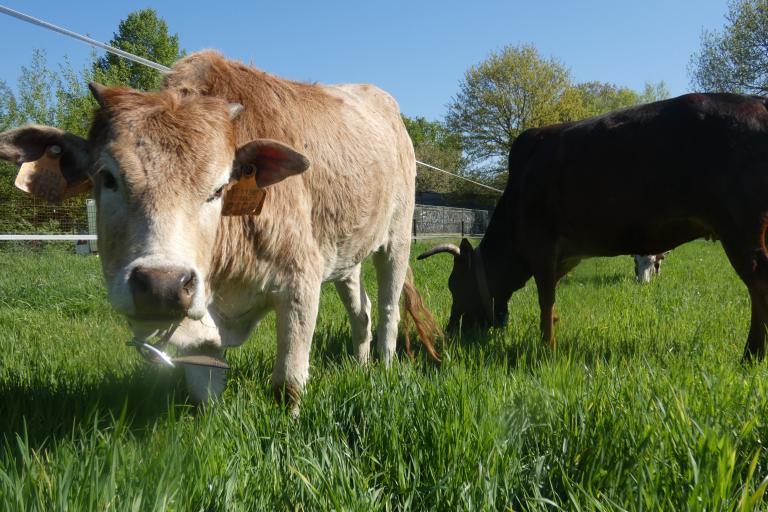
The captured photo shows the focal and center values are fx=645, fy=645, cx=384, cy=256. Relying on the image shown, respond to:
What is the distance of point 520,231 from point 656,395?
3.25 metres

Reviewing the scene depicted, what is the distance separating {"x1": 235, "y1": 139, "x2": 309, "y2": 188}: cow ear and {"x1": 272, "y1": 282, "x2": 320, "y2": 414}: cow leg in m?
0.59

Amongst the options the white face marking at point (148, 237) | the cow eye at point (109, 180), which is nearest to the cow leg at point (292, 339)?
the white face marking at point (148, 237)

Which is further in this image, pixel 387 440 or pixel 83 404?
pixel 83 404

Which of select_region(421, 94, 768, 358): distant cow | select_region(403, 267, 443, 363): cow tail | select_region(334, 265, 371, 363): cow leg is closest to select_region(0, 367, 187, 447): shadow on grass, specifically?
select_region(334, 265, 371, 363): cow leg

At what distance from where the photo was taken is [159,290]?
2.11 metres

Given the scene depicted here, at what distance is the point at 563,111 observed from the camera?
142 feet

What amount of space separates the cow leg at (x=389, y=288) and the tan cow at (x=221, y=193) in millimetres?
404

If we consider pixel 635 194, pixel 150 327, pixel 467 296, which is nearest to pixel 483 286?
pixel 467 296

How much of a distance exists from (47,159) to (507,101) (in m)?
42.8

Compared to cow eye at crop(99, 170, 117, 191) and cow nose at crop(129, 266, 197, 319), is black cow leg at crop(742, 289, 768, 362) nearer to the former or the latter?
cow nose at crop(129, 266, 197, 319)

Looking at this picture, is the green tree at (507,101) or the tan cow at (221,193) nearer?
the tan cow at (221,193)

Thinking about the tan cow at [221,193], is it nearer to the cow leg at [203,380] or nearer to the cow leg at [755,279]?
the cow leg at [203,380]

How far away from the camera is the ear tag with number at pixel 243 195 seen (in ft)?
9.18

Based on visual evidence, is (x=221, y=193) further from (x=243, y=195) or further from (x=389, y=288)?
(x=389, y=288)
